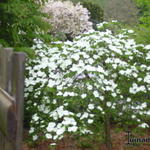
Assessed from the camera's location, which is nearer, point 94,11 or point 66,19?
point 66,19

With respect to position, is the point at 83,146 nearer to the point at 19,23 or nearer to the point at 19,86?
the point at 19,23

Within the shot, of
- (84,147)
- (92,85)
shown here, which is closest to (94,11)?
(84,147)

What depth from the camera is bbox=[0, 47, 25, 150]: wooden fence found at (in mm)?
1346

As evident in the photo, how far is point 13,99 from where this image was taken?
1347 mm

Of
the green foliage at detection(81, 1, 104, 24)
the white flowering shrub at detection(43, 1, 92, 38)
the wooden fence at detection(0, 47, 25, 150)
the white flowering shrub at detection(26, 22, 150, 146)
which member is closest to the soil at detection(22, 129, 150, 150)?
the white flowering shrub at detection(26, 22, 150, 146)

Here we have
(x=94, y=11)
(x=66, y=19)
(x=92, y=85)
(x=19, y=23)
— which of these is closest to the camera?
(x=92, y=85)

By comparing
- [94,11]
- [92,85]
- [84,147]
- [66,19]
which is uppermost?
[94,11]

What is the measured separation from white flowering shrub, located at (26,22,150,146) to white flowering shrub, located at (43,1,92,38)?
402 inches

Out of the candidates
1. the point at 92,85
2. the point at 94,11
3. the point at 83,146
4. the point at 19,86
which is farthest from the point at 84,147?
the point at 94,11

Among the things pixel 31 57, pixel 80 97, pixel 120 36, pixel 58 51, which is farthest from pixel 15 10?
pixel 80 97

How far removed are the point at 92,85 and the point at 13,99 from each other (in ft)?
9.21

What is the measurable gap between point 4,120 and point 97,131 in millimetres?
3454

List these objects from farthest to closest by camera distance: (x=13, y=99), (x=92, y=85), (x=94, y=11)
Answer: (x=94, y=11) → (x=92, y=85) → (x=13, y=99)

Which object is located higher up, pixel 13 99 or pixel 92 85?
pixel 92 85
